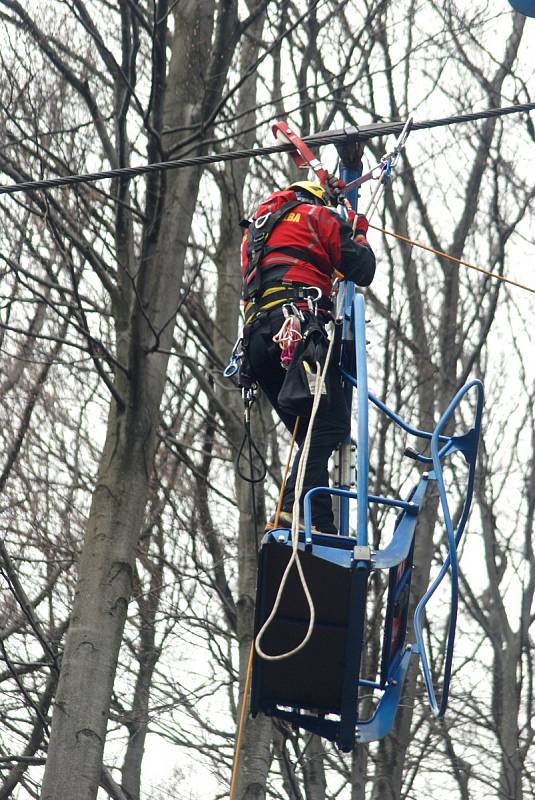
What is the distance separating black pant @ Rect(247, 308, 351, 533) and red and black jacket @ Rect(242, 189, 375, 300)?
21cm

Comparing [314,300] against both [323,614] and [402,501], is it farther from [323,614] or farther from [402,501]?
[323,614]

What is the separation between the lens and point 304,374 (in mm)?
5582

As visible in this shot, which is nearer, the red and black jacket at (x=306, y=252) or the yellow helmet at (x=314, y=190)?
the red and black jacket at (x=306, y=252)

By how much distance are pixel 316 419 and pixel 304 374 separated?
0.28m

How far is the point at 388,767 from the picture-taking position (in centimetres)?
873

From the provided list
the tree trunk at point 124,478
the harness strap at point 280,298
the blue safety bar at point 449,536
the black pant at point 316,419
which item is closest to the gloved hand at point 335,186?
the harness strap at point 280,298

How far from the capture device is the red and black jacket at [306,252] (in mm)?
5898

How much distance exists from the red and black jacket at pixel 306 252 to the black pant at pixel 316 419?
211mm

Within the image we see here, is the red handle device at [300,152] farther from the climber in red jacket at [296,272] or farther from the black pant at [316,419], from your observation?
the black pant at [316,419]

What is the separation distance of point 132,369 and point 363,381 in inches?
86.8

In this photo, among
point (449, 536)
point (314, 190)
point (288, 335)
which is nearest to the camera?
point (449, 536)


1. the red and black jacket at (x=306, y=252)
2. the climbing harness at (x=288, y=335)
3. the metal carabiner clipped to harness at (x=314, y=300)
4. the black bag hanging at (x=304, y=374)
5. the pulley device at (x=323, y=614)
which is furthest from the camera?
the red and black jacket at (x=306, y=252)

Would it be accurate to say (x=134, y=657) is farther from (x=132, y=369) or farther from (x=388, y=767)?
(x=132, y=369)

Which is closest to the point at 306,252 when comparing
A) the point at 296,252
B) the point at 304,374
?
the point at 296,252
